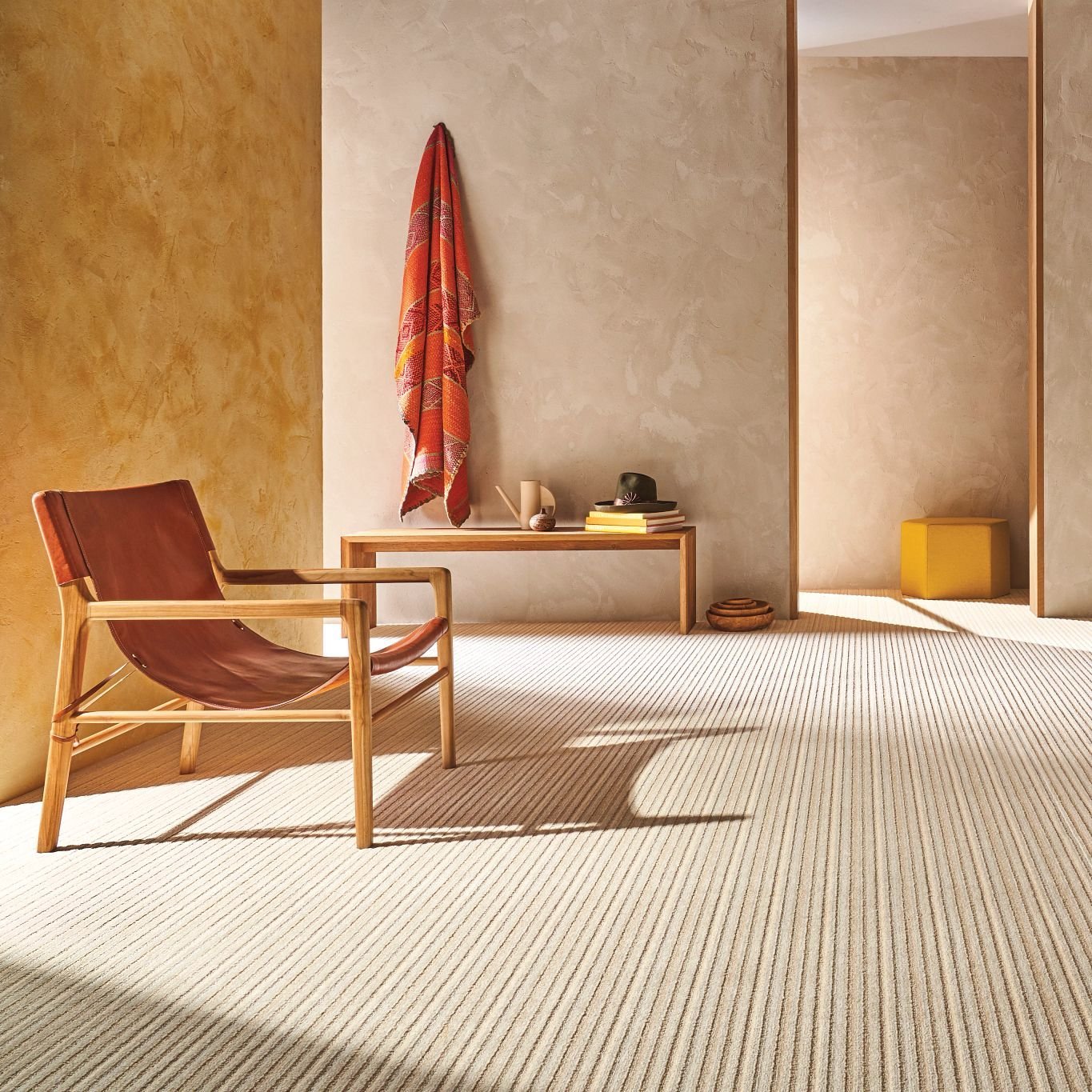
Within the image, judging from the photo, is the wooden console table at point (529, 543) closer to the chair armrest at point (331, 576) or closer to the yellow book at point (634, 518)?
the yellow book at point (634, 518)

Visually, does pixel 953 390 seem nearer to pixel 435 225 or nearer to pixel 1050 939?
pixel 435 225

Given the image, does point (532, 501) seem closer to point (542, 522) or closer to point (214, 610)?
point (542, 522)

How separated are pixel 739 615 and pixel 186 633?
109 inches

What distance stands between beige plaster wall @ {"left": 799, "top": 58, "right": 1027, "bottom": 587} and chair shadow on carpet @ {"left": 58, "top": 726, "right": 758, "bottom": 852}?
3.78 m

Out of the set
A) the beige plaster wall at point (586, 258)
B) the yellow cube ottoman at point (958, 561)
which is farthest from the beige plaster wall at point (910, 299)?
the beige plaster wall at point (586, 258)

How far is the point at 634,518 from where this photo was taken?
Answer: 4633mm

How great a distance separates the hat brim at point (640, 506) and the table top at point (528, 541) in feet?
0.36

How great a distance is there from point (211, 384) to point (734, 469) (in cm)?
259

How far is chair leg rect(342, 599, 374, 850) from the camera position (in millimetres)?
2074

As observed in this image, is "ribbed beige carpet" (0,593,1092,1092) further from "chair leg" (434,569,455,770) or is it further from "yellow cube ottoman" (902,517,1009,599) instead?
"yellow cube ottoman" (902,517,1009,599)

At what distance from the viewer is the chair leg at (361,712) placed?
207cm

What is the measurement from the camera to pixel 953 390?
619cm

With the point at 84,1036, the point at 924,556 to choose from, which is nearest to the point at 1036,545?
the point at 924,556

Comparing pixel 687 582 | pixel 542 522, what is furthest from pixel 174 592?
pixel 687 582
